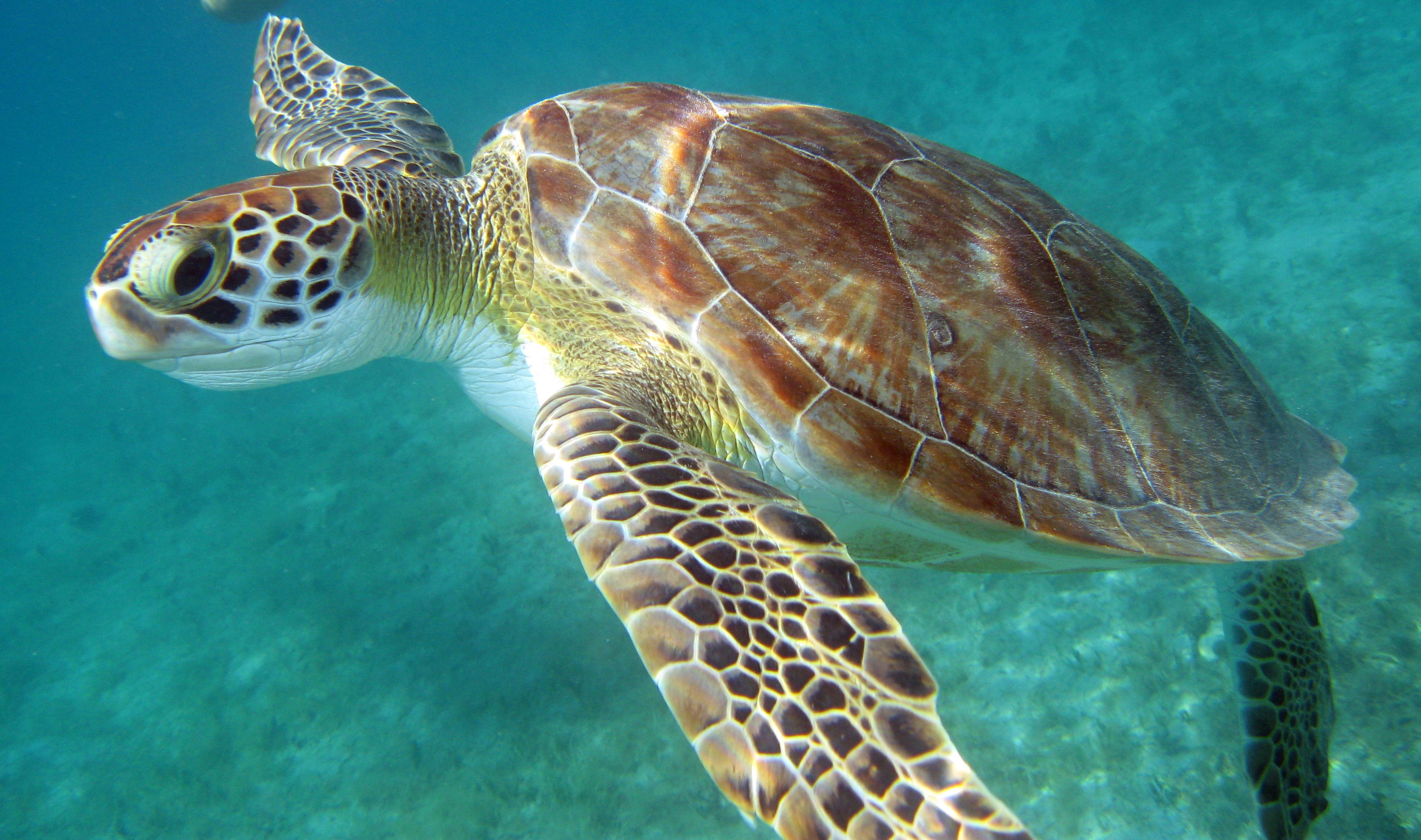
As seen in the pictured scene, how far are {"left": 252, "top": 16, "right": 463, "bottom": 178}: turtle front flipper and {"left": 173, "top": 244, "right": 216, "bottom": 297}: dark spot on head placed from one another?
3.68 feet

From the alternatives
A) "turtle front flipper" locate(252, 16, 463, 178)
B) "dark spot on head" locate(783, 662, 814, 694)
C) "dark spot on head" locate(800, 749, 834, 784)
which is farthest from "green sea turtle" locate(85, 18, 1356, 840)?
"turtle front flipper" locate(252, 16, 463, 178)

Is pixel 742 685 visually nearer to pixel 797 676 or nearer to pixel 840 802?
pixel 797 676

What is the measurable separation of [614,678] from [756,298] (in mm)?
2663

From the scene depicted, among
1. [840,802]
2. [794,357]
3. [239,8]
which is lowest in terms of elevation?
[840,802]

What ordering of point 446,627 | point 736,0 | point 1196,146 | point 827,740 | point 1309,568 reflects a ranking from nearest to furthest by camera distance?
point 827,740
point 1309,568
point 446,627
point 1196,146
point 736,0

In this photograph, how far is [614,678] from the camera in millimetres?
3625

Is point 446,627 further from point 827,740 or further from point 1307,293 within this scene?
point 1307,293

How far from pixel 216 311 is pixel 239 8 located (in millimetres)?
12408

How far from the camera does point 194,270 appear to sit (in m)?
1.84

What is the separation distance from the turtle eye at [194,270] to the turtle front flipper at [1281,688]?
3.78 meters

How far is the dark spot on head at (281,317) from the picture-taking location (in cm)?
202

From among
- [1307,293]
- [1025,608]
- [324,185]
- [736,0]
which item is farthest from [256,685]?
[736,0]

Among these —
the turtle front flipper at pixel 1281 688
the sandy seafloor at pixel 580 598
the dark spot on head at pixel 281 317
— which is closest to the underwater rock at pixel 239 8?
the sandy seafloor at pixel 580 598

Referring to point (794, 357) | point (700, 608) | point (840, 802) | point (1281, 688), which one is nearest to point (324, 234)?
point (794, 357)
